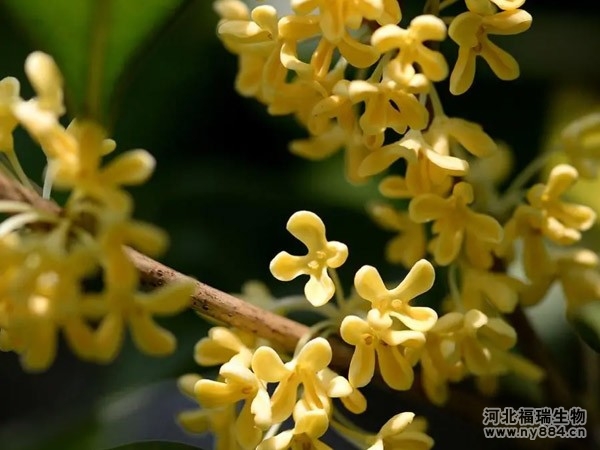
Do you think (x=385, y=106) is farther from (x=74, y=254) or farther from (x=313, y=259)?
(x=74, y=254)

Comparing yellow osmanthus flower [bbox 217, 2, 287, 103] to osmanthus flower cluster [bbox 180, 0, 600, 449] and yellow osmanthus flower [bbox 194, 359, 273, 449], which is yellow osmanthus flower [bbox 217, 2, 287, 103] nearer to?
osmanthus flower cluster [bbox 180, 0, 600, 449]

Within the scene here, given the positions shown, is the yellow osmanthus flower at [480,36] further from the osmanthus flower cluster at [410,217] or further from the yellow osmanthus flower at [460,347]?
the yellow osmanthus flower at [460,347]

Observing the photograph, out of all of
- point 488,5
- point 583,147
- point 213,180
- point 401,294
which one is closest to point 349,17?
point 488,5

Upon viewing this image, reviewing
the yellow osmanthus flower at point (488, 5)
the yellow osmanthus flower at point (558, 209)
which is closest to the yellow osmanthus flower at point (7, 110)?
the yellow osmanthus flower at point (488, 5)

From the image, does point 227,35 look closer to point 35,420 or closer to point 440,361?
point 440,361

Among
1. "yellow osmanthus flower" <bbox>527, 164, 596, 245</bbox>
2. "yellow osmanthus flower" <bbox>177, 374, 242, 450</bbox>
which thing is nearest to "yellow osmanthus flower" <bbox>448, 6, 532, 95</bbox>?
"yellow osmanthus flower" <bbox>527, 164, 596, 245</bbox>

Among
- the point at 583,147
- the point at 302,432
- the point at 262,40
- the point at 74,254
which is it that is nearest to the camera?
the point at 74,254

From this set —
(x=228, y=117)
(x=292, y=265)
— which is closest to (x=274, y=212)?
(x=228, y=117)
